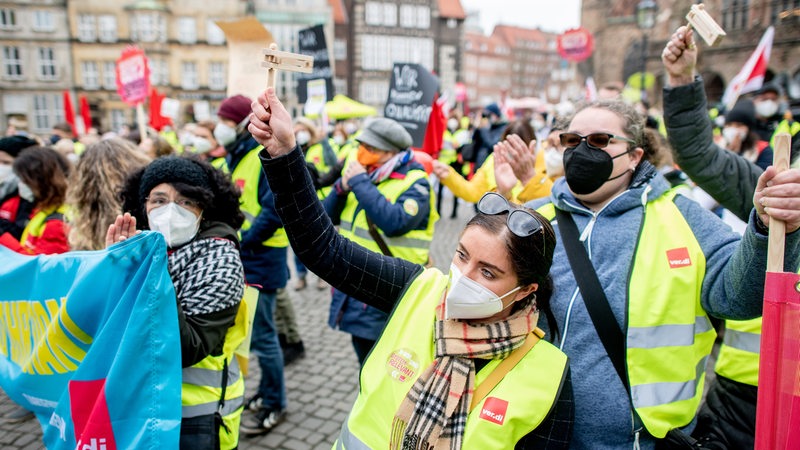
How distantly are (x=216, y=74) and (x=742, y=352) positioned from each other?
4364cm

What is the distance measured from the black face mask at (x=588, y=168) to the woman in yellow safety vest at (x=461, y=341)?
17.9 inches

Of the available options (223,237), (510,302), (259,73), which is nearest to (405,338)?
(510,302)

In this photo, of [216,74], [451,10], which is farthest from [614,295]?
[451,10]

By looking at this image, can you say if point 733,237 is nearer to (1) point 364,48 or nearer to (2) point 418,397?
(2) point 418,397

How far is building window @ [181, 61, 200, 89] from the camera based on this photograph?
41.0 meters

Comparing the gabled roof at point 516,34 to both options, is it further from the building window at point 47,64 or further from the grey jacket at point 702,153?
the grey jacket at point 702,153

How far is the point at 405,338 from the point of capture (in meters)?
1.75

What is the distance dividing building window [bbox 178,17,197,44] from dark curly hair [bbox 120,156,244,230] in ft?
140

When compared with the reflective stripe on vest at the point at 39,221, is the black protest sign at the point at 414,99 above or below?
above

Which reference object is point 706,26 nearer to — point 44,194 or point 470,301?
point 470,301

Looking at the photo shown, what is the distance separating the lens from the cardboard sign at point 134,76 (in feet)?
24.5

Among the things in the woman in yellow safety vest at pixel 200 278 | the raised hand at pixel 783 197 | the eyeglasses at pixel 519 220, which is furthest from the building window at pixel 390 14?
the raised hand at pixel 783 197

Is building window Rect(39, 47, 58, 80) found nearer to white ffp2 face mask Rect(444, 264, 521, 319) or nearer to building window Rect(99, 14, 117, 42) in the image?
building window Rect(99, 14, 117, 42)

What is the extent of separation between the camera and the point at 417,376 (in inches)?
66.1
